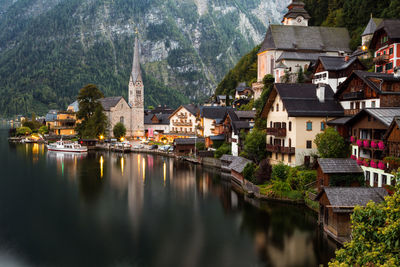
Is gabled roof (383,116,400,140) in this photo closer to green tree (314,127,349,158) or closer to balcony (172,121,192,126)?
green tree (314,127,349,158)

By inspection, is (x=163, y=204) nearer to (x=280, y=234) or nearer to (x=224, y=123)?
(x=280, y=234)

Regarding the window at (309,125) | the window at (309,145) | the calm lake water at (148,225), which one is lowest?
the calm lake water at (148,225)

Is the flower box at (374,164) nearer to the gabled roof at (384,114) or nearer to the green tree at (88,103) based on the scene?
the gabled roof at (384,114)

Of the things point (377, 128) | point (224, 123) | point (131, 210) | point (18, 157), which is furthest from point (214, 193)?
point (18, 157)

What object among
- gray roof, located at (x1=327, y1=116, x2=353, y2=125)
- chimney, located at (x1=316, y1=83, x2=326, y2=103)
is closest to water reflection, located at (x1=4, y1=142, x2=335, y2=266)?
gray roof, located at (x1=327, y1=116, x2=353, y2=125)

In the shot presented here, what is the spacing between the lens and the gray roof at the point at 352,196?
24.4 m

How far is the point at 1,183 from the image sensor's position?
156 ft

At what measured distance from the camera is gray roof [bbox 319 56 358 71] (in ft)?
143

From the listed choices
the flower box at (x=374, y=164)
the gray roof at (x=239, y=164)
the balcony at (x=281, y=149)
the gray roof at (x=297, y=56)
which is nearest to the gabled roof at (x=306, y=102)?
the balcony at (x=281, y=149)

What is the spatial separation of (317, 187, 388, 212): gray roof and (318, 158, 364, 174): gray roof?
4870 millimetres

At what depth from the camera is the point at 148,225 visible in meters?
30.4

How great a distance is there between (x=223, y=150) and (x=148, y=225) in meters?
29.9

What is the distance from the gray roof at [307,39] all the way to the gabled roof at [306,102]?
1216 inches

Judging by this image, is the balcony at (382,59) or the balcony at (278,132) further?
the balcony at (382,59)
